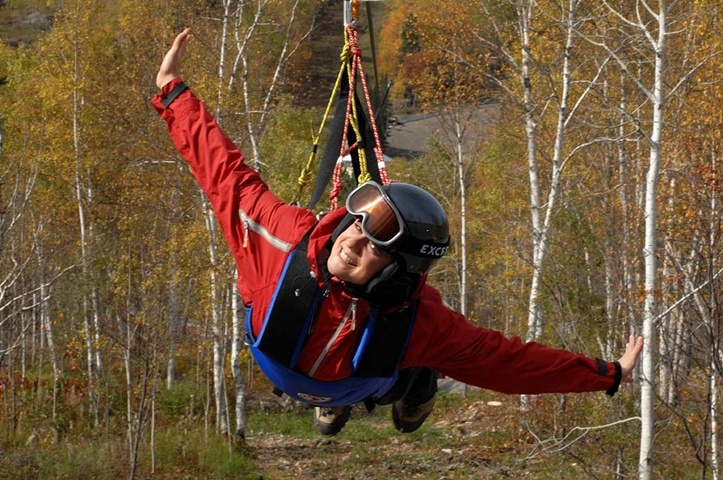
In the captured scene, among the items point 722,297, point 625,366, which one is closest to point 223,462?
point 722,297

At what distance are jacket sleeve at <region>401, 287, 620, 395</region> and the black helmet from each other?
0.78 feet

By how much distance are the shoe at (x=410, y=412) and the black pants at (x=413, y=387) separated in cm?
4

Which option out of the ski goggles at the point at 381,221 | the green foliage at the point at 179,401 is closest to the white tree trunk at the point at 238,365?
the green foliage at the point at 179,401

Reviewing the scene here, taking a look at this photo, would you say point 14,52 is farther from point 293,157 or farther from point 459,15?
point 459,15

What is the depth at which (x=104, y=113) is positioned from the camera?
63.9ft

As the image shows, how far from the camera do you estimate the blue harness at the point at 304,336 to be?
3170 mm

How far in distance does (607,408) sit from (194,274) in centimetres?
691

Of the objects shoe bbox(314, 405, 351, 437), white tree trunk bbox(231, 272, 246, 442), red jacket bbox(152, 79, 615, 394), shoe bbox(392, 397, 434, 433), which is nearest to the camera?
red jacket bbox(152, 79, 615, 394)

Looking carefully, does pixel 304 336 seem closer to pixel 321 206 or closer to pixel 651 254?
pixel 651 254

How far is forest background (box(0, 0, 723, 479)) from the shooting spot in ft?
37.8

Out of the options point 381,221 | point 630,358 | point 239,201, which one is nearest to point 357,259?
point 381,221

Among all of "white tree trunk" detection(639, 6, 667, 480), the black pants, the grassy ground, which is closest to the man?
the black pants

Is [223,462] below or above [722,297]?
below

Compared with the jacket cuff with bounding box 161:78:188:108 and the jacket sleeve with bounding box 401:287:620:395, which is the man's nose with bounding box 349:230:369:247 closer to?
the jacket sleeve with bounding box 401:287:620:395
